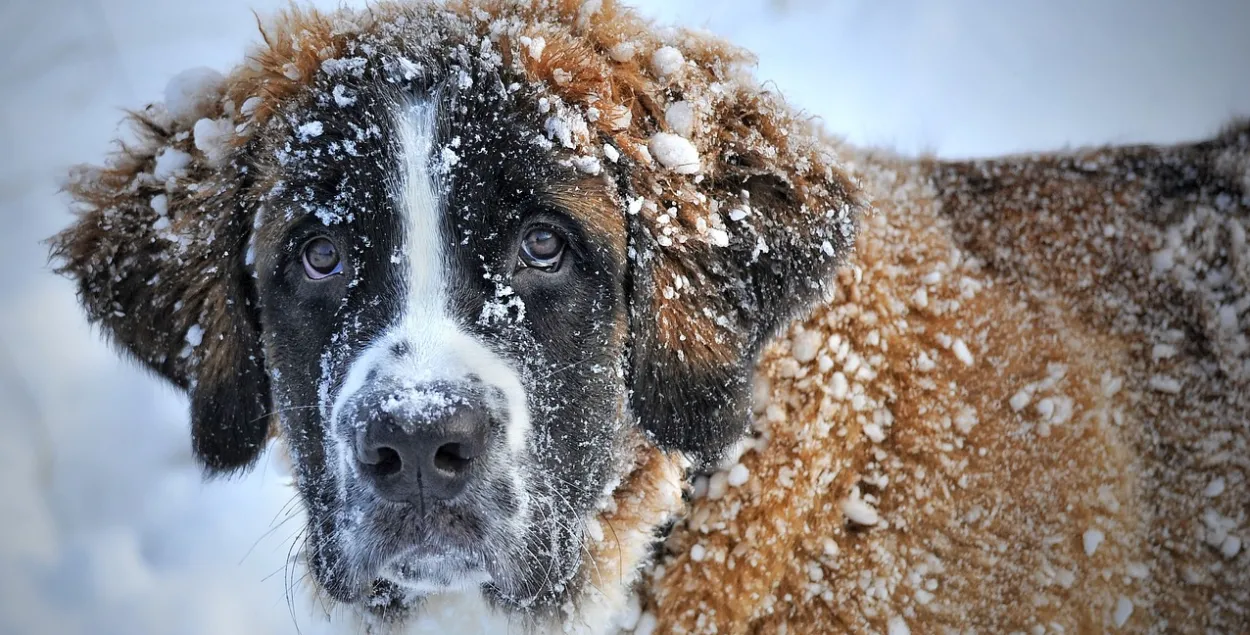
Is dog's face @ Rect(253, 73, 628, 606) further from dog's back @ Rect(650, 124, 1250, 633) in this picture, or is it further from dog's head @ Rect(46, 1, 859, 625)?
dog's back @ Rect(650, 124, 1250, 633)

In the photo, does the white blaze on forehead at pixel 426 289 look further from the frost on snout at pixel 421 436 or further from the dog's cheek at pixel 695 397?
the dog's cheek at pixel 695 397

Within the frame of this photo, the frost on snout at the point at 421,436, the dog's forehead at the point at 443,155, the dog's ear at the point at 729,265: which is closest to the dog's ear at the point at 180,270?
the dog's forehead at the point at 443,155

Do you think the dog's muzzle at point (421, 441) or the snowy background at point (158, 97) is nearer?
the dog's muzzle at point (421, 441)

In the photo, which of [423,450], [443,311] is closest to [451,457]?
[423,450]

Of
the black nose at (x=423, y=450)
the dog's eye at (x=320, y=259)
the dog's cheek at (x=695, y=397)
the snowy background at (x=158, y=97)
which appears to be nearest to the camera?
the black nose at (x=423, y=450)

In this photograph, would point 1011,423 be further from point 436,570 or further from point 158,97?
point 158,97

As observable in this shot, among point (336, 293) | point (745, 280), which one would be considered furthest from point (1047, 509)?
point (336, 293)

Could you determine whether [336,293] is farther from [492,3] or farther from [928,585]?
[928,585]
